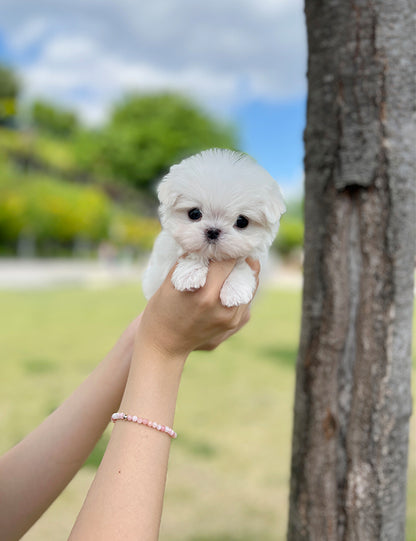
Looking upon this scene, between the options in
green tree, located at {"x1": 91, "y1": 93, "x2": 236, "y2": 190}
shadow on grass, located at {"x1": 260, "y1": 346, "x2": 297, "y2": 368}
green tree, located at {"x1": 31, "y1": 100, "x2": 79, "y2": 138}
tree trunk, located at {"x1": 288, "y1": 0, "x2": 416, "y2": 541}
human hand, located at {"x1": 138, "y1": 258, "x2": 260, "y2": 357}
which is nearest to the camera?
human hand, located at {"x1": 138, "y1": 258, "x2": 260, "y2": 357}

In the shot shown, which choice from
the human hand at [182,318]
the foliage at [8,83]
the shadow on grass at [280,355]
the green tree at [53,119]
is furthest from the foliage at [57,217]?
the green tree at [53,119]

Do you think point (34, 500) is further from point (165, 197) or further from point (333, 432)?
point (333, 432)

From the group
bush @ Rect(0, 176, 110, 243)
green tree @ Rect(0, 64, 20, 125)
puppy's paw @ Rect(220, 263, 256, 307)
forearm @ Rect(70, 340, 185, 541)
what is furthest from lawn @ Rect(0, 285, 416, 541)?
green tree @ Rect(0, 64, 20, 125)

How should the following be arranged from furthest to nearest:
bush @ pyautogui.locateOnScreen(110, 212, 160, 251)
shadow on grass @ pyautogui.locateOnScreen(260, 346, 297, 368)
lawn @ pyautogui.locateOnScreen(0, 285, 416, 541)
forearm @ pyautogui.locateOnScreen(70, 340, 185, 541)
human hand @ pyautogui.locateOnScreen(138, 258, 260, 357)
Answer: bush @ pyautogui.locateOnScreen(110, 212, 160, 251), shadow on grass @ pyautogui.locateOnScreen(260, 346, 297, 368), lawn @ pyautogui.locateOnScreen(0, 285, 416, 541), human hand @ pyautogui.locateOnScreen(138, 258, 260, 357), forearm @ pyautogui.locateOnScreen(70, 340, 185, 541)

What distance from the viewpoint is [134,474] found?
1.07 m

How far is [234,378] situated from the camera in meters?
7.54

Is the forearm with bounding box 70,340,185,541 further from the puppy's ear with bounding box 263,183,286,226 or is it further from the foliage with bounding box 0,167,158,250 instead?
the foliage with bounding box 0,167,158,250

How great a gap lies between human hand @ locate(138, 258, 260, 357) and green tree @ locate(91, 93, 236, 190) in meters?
44.3

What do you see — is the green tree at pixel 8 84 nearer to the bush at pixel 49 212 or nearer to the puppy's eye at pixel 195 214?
the bush at pixel 49 212

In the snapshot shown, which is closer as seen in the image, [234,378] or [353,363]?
[353,363]

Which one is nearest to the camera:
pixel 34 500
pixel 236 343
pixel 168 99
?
pixel 34 500

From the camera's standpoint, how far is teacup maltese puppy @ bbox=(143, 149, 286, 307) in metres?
1.38

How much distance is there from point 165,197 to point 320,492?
1407 millimetres

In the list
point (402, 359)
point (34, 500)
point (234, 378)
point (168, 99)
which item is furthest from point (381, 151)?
point (168, 99)
